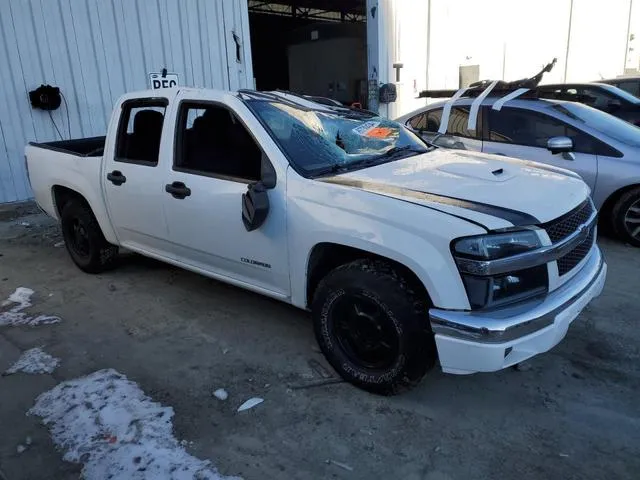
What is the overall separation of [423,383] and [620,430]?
1045 mm

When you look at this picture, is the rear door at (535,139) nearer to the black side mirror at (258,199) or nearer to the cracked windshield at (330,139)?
the cracked windshield at (330,139)

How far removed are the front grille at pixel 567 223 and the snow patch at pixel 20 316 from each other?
3.69 meters

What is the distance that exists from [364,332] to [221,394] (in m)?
0.94

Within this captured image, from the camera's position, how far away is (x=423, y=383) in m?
3.16

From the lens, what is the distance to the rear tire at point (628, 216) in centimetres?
546

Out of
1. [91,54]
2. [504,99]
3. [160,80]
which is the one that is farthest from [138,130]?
[160,80]

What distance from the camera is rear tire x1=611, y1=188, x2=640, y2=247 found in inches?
215

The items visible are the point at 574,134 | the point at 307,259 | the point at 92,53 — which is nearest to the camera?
the point at 307,259

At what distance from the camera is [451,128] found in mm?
6625

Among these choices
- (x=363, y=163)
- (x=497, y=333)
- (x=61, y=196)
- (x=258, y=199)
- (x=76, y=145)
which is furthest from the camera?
(x=76, y=145)

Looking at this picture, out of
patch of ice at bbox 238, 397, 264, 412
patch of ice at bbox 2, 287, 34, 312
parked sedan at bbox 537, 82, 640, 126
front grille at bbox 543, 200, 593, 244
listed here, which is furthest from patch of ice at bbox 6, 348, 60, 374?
parked sedan at bbox 537, 82, 640, 126

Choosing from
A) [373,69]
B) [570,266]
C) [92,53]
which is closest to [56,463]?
[570,266]

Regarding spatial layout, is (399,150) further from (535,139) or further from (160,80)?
(160,80)

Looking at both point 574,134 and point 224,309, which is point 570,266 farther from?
point 574,134
